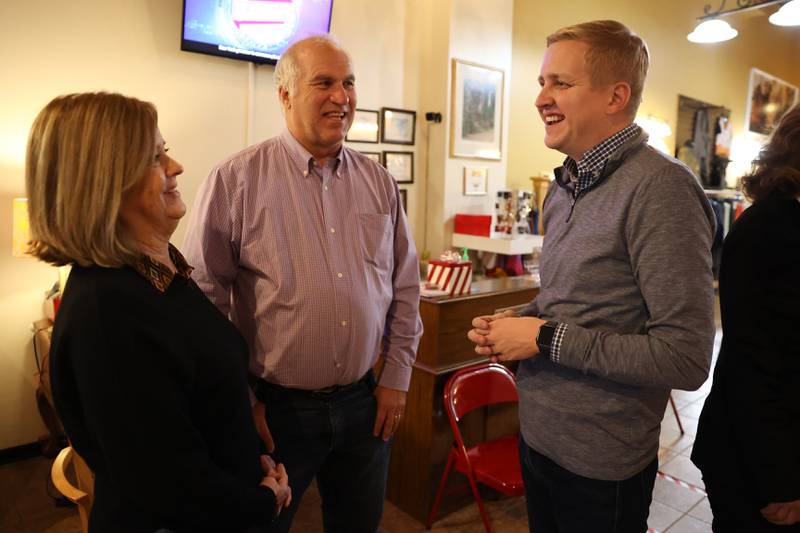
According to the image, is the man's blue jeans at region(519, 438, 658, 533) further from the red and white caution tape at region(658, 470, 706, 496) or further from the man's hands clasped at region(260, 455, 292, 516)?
the red and white caution tape at region(658, 470, 706, 496)

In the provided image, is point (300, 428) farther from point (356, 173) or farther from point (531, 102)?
point (531, 102)

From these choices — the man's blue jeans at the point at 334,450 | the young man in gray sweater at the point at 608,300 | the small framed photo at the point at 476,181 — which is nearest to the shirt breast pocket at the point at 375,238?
the man's blue jeans at the point at 334,450

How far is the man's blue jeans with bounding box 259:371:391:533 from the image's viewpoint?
150cm

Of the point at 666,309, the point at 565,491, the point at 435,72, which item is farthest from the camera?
the point at 435,72

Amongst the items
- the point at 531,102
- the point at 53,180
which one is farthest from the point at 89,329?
the point at 531,102

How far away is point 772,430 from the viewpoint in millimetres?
Answer: 1194

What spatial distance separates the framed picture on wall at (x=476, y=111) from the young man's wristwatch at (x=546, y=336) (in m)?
3.76

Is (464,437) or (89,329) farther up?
(89,329)

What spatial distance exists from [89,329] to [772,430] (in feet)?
4.55

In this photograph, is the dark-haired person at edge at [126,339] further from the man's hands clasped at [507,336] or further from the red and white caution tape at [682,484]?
the red and white caution tape at [682,484]

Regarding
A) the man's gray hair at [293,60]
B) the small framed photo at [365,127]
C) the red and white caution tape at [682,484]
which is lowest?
the red and white caution tape at [682,484]

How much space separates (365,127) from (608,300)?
3641 mm

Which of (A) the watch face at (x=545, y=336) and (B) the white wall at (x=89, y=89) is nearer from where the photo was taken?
(A) the watch face at (x=545, y=336)

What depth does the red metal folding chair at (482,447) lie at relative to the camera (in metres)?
2.33
